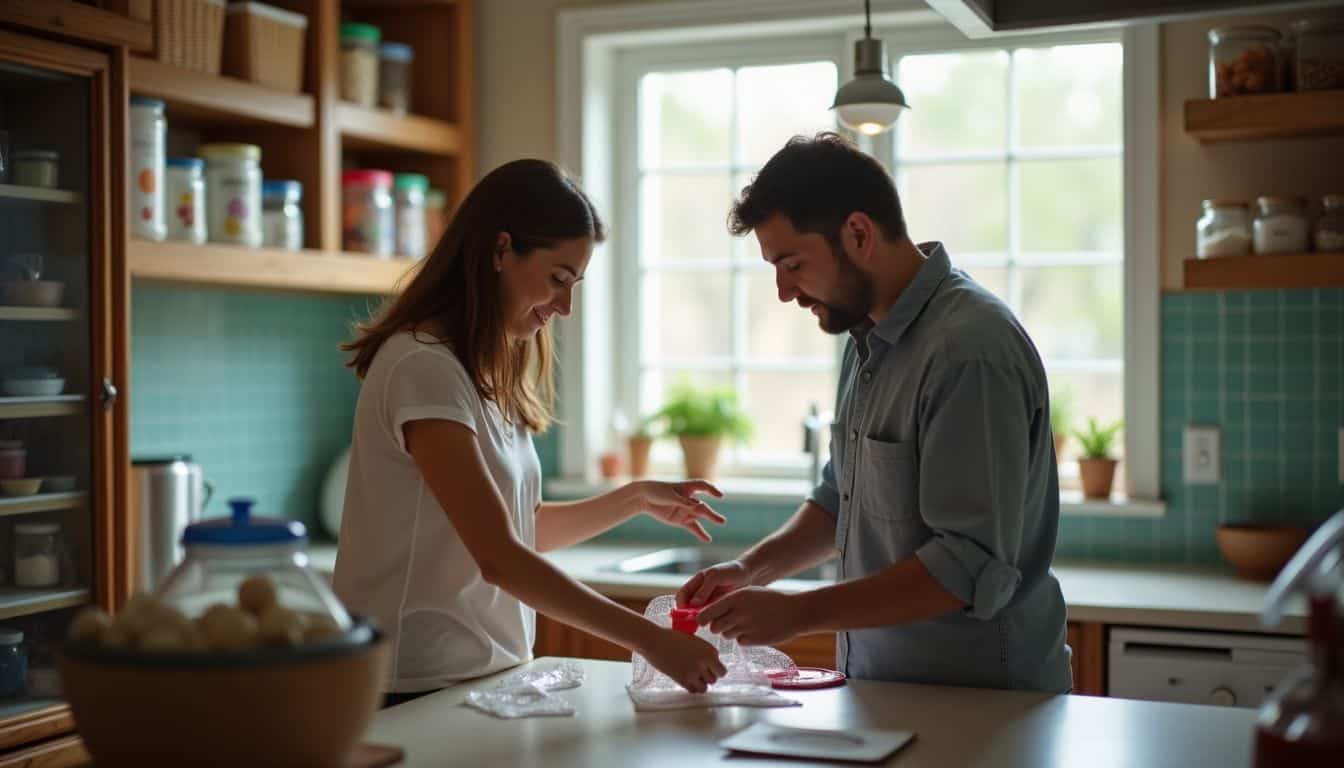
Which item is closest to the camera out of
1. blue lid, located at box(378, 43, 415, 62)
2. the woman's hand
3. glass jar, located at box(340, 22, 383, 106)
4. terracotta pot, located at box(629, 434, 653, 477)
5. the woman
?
the woman

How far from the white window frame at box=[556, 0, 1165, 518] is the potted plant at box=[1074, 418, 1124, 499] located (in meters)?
0.05

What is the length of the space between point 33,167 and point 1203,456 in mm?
2715

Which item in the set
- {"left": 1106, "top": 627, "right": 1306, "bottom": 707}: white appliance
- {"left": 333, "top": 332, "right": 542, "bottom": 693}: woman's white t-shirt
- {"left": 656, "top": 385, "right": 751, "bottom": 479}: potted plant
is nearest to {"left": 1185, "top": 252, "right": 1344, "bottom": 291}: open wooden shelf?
{"left": 1106, "top": 627, "right": 1306, "bottom": 707}: white appliance

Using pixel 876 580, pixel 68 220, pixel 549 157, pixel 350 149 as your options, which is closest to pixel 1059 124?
pixel 549 157

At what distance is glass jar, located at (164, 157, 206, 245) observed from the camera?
320 centimetres

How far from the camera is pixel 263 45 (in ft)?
11.1

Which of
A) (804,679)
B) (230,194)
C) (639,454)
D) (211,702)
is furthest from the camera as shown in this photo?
(639,454)

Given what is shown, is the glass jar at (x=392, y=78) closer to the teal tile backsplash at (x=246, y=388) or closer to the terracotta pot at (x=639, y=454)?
the teal tile backsplash at (x=246, y=388)

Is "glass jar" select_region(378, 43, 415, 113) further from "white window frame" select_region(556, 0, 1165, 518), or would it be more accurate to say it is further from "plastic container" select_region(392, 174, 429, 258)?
"white window frame" select_region(556, 0, 1165, 518)

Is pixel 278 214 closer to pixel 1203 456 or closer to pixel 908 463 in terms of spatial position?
pixel 908 463

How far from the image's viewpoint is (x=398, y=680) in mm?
2006

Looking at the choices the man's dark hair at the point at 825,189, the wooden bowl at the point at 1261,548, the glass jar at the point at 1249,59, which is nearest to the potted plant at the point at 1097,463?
the wooden bowl at the point at 1261,548

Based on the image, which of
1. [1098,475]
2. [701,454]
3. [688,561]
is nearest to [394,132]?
[701,454]

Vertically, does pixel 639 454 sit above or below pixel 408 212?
below
